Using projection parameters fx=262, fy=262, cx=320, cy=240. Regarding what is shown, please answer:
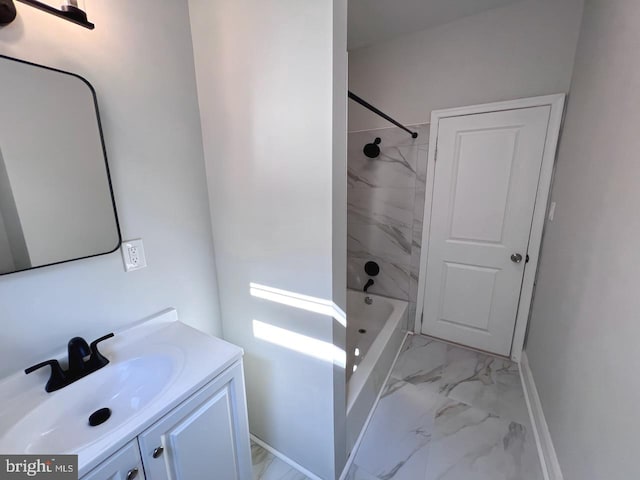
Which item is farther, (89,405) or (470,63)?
(470,63)

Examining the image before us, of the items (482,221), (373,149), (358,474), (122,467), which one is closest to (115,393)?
(122,467)

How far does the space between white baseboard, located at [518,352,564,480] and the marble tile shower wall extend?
0.95 m

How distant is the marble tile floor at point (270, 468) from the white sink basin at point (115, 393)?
853mm

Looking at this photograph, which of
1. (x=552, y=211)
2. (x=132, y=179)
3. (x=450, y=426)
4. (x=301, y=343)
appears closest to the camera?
(x=132, y=179)

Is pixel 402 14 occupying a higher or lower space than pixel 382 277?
higher

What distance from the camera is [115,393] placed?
96cm

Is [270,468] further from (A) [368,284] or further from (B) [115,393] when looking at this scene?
(A) [368,284]

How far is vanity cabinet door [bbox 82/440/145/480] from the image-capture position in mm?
669

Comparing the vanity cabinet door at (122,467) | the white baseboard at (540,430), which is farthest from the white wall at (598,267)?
the vanity cabinet door at (122,467)

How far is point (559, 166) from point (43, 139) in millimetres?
2712

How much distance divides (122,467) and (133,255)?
74cm

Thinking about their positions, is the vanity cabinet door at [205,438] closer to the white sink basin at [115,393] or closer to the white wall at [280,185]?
the white sink basin at [115,393]

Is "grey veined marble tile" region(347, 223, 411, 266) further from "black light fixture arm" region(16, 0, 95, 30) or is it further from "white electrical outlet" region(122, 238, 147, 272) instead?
"black light fixture arm" region(16, 0, 95, 30)

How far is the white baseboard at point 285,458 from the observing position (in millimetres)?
1371
